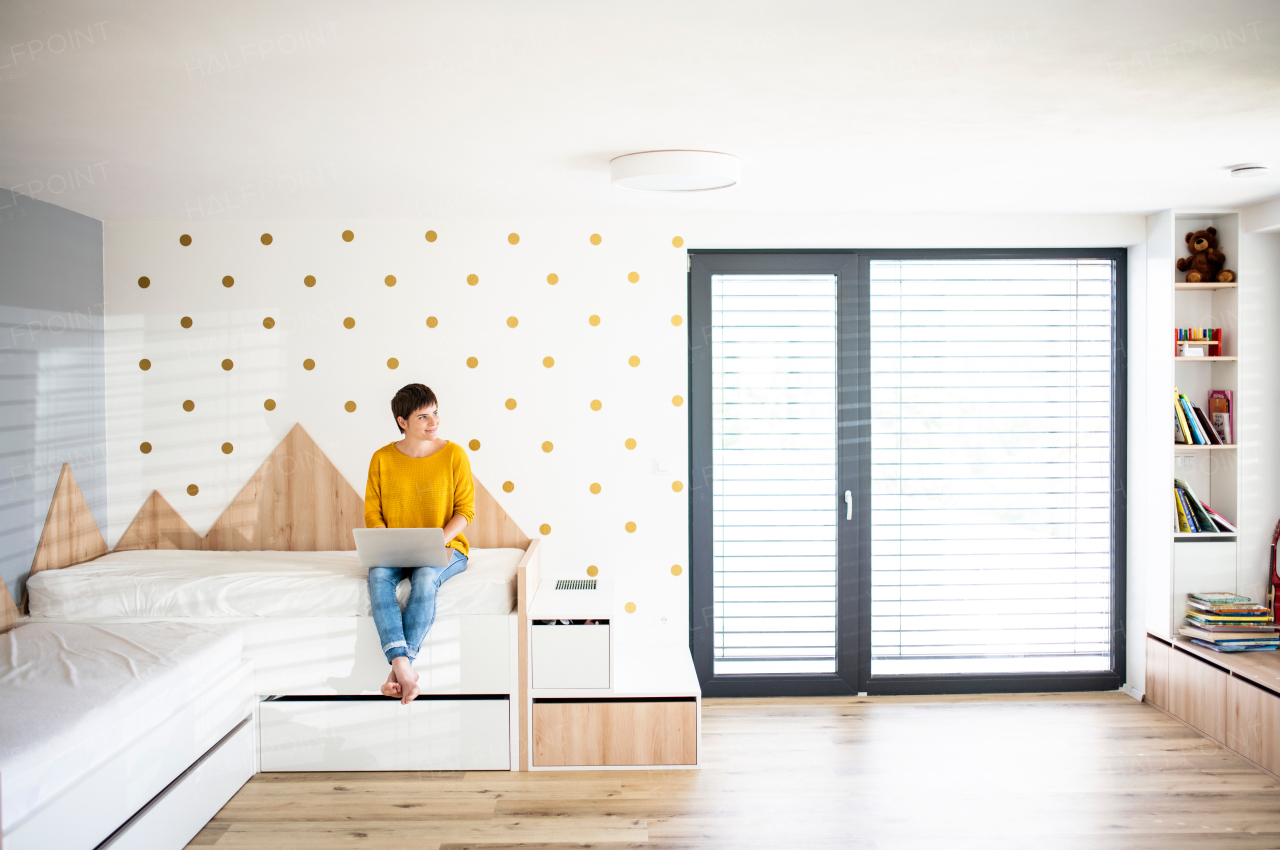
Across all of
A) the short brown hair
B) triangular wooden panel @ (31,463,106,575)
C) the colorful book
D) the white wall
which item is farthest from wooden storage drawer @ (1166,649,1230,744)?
triangular wooden panel @ (31,463,106,575)

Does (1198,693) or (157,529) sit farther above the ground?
(157,529)

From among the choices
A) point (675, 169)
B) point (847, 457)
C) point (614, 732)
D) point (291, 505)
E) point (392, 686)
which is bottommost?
point (614, 732)

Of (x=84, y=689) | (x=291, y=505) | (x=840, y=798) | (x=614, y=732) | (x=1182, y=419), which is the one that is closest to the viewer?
(x=84, y=689)

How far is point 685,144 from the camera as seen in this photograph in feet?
8.64

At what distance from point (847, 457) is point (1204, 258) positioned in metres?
1.83

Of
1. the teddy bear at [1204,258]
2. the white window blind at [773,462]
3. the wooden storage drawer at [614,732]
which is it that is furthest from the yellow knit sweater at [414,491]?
the teddy bear at [1204,258]

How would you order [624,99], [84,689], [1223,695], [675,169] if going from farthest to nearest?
1. [1223,695]
2. [675,169]
3. [84,689]
4. [624,99]

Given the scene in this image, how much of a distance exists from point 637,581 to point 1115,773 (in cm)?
205

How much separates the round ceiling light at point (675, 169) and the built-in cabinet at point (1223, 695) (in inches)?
111

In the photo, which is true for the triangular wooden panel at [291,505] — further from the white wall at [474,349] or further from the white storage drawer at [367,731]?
the white storage drawer at [367,731]

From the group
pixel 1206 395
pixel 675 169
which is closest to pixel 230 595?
pixel 675 169

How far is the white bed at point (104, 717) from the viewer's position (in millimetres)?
2027

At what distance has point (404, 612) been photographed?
3035 mm

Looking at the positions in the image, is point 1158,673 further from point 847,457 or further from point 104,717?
point 104,717
